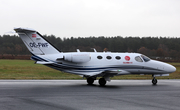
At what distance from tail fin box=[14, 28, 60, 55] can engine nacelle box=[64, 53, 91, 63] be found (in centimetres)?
147

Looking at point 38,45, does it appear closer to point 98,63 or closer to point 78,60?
point 78,60

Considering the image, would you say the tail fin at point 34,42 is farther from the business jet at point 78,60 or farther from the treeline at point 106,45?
the treeline at point 106,45

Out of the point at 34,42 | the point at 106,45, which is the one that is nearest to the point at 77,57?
the point at 34,42

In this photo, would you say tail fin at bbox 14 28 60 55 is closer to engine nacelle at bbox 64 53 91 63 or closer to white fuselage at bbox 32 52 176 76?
white fuselage at bbox 32 52 176 76

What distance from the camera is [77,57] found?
20.4m

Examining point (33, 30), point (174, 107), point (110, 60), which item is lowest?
point (174, 107)

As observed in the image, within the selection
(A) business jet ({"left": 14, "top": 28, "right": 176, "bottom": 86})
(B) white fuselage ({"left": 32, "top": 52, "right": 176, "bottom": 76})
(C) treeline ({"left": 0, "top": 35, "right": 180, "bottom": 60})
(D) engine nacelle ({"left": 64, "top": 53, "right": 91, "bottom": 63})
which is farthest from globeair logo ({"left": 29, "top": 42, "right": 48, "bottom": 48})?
(C) treeline ({"left": 0, "top": 35, "right": 180, "bottom": 60})

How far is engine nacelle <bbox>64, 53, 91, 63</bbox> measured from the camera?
20.2 m

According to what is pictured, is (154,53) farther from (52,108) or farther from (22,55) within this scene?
(52,108)

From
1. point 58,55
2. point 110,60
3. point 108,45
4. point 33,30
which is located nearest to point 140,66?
point 110,60

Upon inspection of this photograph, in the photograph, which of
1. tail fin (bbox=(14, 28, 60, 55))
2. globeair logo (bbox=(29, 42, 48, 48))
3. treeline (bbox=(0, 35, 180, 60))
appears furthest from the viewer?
treeline (bbox=(0, 35, 180, 60))

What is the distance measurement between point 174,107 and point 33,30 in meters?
13.1

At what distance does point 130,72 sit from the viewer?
2173cm

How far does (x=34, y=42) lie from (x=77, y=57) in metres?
3.70
